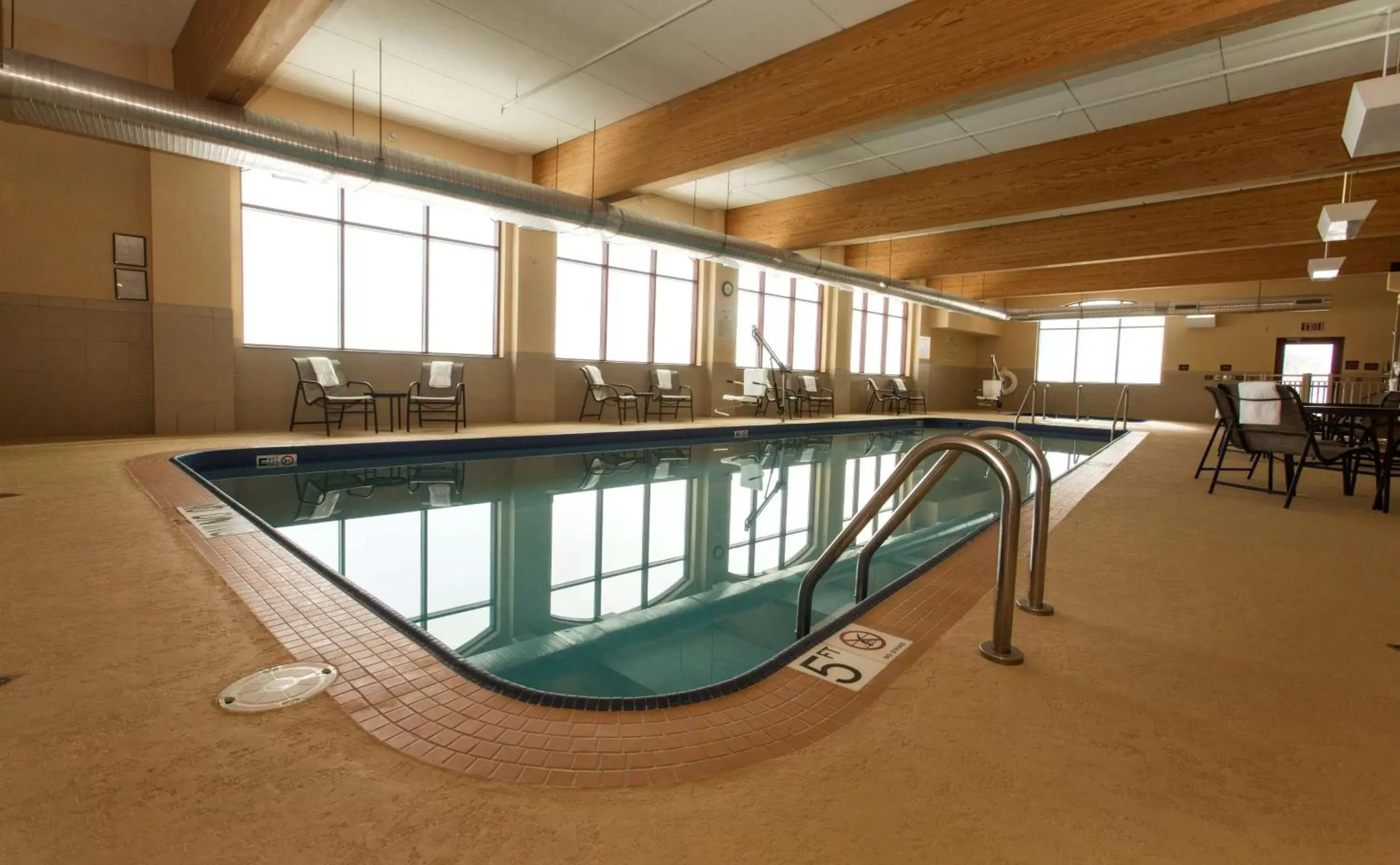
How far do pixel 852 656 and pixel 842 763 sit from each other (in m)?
0.50

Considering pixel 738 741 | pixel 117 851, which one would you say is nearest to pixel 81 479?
pixel 117 851

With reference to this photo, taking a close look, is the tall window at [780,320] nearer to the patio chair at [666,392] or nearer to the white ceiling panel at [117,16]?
the patio chair at [666,392]

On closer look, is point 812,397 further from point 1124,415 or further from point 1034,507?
point 1034,507

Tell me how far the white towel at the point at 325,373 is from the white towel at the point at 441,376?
1.05m

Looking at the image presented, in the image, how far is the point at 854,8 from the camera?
14.2 feet

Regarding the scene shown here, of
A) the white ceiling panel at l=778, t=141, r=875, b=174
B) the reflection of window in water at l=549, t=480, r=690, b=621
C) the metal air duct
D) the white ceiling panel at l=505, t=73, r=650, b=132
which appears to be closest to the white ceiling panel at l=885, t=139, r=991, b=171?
the white ceiling panel at l=778, t=141, r=875, b=174

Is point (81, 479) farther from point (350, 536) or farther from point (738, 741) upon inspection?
point (738, 741)

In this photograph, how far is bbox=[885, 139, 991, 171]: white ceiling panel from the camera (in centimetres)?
676

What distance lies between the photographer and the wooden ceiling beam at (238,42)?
12.4ft

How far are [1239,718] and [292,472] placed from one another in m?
5.85

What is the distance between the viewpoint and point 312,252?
278 inches

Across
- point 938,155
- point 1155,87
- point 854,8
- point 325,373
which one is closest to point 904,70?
point 854,8

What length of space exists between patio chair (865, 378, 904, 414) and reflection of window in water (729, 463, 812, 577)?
8863mm

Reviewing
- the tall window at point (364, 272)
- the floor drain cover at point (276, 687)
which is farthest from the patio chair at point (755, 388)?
the floor drain cover at point (276, 687)
